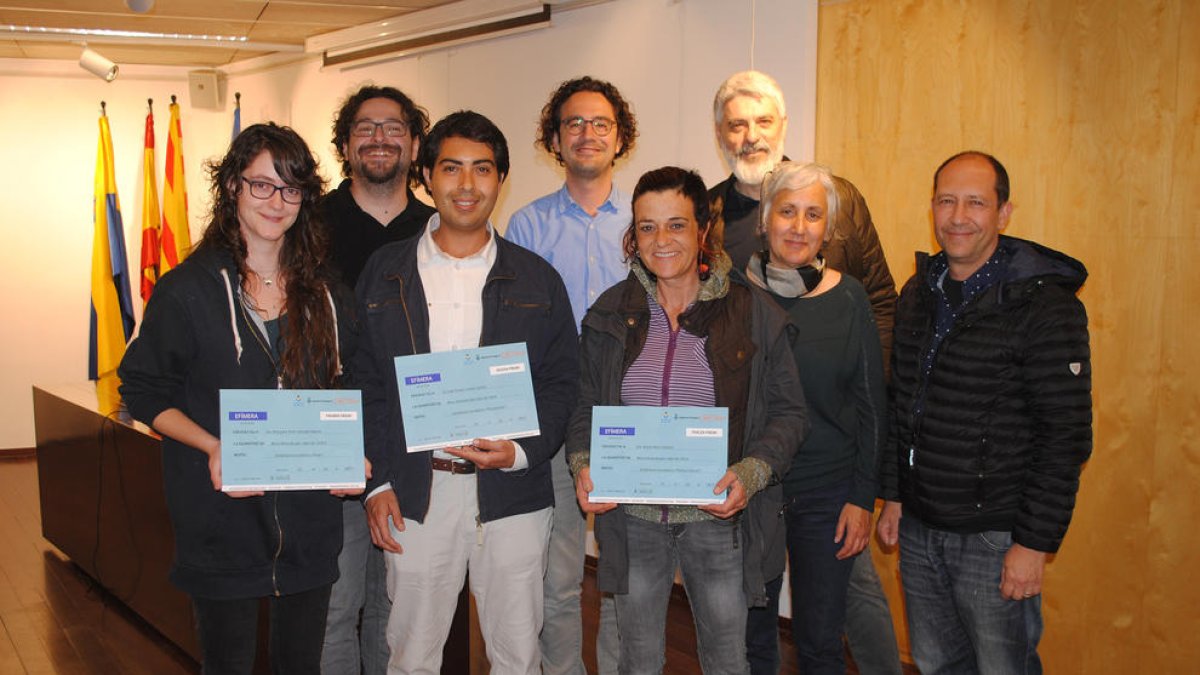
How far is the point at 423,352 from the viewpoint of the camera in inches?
90.4

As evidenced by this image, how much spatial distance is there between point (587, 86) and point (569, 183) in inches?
11.4

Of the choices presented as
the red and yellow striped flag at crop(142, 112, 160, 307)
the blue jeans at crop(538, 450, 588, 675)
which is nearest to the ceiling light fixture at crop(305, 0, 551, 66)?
the red and yellow striped flag at crop(142, 112, 160, 307)

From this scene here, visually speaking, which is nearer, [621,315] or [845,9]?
[621,315]

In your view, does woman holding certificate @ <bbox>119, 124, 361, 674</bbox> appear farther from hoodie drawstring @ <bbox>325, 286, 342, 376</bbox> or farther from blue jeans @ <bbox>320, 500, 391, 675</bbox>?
blue jeans @ <bbox>320, 500, 391, 675</bbox>

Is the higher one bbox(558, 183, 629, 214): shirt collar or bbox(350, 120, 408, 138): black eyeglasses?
bbox(350, 120, 408, 138): black eyeglasses

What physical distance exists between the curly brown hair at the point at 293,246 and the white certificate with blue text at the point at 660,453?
635mm

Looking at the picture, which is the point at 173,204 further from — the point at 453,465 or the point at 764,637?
the point at 764,637

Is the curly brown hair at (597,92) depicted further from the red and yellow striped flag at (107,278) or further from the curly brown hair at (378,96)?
the red and yellow striped flag at (107,278)

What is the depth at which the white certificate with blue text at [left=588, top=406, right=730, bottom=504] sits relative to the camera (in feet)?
6.97

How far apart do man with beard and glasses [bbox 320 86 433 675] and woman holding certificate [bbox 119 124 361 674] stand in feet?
1.51

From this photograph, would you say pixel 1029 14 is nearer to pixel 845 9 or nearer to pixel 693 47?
pixel 845 9

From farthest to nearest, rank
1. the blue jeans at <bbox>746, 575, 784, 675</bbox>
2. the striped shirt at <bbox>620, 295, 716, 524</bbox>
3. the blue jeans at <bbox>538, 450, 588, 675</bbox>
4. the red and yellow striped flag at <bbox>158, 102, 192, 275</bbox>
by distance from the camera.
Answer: the red and yellow striped flag at <bbox>158, 102, 192, 275</bbox>, the blue jeans at <bbox>538, 450, 588, 675</bbox>, the blue jeans at <bbox>746, 575, 784, 675</bbox>, the striped shirt at <bbox>620, 295, 716, 524</bbox>

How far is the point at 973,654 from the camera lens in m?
2.33

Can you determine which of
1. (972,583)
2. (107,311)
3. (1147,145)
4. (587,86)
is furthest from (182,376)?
(107,311)
